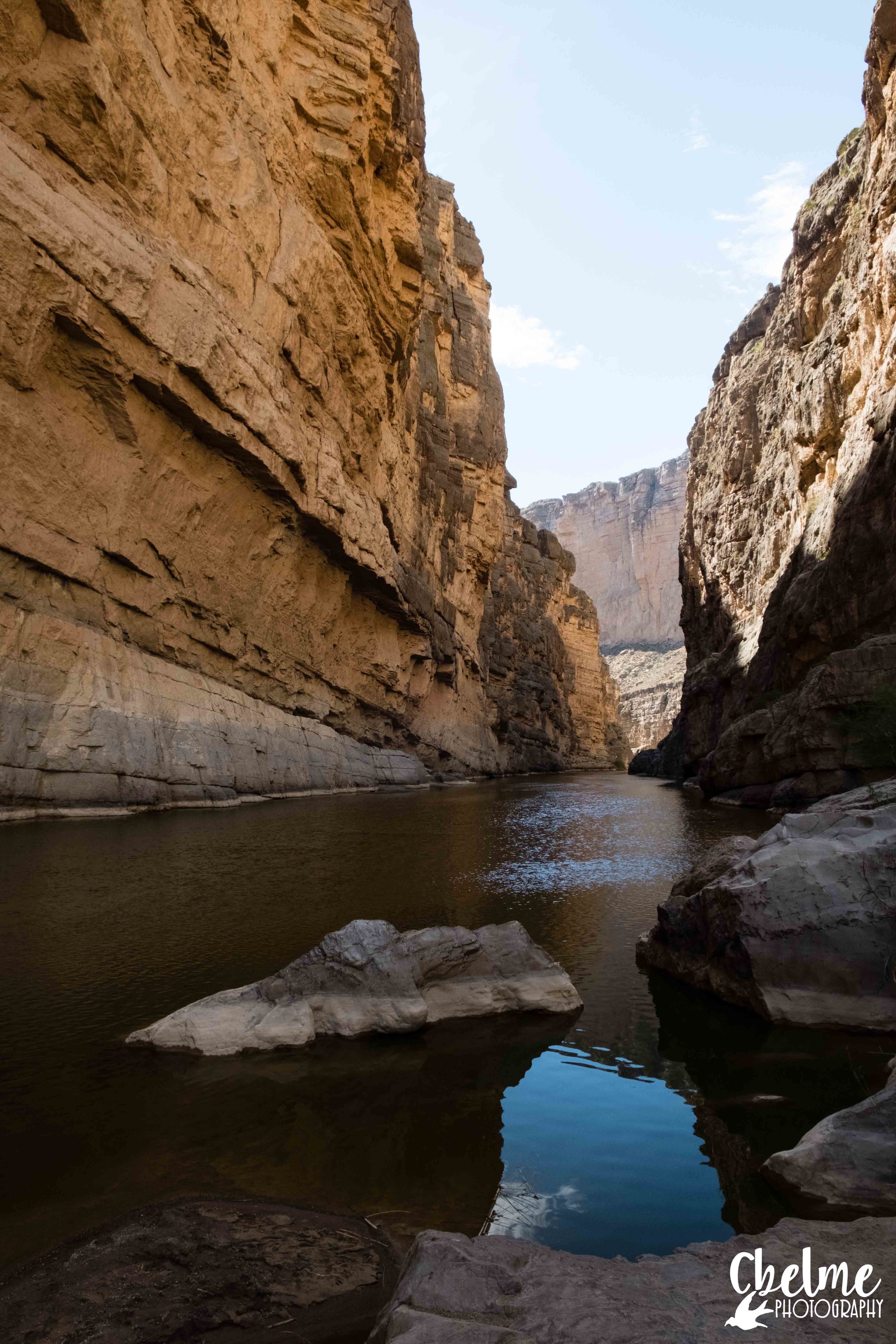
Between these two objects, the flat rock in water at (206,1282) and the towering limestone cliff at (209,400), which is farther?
the towering limestone cliff at (209,400)

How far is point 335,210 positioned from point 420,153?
26.0 ft

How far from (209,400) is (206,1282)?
782 inches

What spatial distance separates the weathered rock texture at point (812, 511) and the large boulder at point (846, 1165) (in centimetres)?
1719

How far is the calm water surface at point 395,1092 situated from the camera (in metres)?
3.18

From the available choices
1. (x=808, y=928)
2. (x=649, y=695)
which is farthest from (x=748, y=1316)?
(x=649, y=695)

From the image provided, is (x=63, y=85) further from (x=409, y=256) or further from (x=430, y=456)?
(x=430, y=456)

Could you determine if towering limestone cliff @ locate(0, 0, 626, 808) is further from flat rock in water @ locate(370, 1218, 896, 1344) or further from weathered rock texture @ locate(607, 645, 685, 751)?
weathered rock texture @ locate(607, 645, 685, 751)

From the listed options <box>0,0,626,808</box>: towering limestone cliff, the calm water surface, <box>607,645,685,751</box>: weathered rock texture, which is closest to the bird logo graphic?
the calm water surface

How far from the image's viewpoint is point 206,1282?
8.50ft

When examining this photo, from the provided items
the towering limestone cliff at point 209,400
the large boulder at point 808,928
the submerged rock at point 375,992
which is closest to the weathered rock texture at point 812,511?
the large boulder at point 808,928

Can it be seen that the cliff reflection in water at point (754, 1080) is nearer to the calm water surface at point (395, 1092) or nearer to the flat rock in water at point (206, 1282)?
the calm water surface at point (395, 1092)

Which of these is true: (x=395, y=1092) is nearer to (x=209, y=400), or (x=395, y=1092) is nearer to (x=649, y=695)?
(x=209, y=400)

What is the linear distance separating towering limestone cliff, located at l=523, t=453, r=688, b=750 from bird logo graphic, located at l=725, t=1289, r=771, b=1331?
146 m

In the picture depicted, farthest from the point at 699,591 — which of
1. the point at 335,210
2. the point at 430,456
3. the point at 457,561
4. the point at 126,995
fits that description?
the point at 126,995
